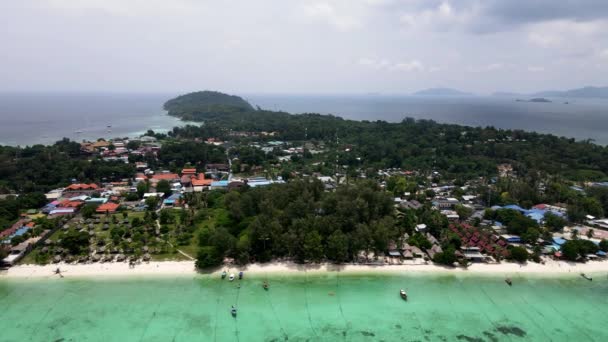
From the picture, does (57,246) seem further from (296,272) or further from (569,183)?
(569,183)

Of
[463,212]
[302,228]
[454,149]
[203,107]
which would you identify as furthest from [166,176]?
[203,107]

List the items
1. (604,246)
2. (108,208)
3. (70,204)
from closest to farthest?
(604,246)
(108,208)
(70,204)

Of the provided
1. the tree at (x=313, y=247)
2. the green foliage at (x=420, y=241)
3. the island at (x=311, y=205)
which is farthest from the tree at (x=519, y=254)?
the tree at (x=313, y=247)

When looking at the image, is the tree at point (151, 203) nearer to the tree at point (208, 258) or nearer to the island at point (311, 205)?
the island at point (311, 205)

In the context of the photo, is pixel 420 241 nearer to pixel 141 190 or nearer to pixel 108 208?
pixel 108 208

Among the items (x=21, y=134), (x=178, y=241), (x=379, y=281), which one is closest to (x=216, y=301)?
(x=178, y=241)

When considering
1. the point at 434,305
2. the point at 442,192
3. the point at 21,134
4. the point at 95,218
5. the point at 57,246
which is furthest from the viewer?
the point at 21,134
